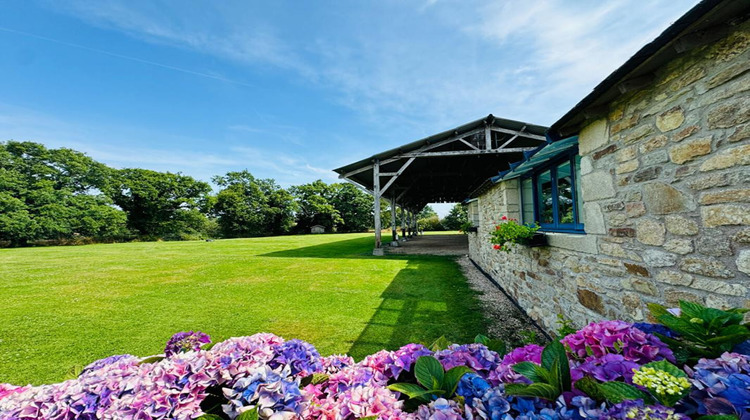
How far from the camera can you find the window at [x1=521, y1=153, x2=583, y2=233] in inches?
120

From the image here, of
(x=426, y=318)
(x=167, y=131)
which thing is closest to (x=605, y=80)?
(x=426, y=318)

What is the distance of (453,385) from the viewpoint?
98 centimetres

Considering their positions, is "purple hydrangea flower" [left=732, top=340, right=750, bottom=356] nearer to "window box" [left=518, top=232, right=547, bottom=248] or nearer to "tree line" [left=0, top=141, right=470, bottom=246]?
"window box" [left=518, top=232, right=547, bottom=248]

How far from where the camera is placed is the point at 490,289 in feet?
17.6

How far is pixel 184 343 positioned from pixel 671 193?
3197 mm

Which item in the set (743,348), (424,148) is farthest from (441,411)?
(424,148)

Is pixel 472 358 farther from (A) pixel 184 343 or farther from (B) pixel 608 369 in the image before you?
(A) pixel 184 343

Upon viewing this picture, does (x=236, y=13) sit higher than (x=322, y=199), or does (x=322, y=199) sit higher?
(x=236, y=13)

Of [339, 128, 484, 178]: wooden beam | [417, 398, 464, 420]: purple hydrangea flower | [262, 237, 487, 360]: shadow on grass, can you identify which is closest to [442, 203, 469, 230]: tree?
→ [339, 128, 484, 178]: wooden beam

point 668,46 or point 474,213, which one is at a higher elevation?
point 668,46

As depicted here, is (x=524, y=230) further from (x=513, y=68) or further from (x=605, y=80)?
(x=513, y=68)

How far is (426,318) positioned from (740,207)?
322 cm

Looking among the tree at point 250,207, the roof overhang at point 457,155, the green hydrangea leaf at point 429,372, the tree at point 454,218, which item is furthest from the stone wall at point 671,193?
the tree at point 250,207

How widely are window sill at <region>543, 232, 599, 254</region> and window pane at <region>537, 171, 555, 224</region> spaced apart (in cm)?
57
